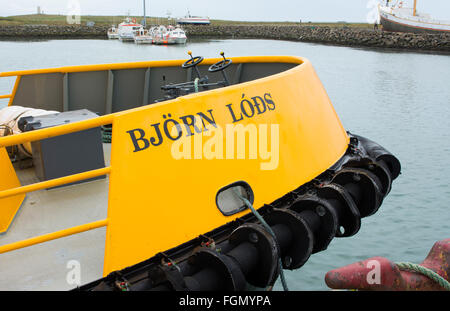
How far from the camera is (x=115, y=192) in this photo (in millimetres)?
2670

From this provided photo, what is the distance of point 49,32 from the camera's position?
226 feet

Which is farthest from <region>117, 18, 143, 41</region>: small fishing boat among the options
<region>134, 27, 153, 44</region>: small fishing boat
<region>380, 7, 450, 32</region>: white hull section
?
<region>380, 7, 450, 32</region>: white hull section

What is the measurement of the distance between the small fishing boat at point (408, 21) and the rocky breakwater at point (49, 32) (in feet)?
154

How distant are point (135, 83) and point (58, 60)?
104 feet

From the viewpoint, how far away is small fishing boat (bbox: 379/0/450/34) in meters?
55.8

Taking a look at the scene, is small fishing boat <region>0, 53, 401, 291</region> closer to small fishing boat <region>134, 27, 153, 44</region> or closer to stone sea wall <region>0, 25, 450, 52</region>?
stone sea wall <region>0, 25, 450, 52</region>

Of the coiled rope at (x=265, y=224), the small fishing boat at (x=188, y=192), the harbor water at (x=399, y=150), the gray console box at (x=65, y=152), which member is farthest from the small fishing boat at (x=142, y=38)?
the coiled rope at (x=265, y=224)

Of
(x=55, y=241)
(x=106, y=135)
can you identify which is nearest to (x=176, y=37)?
(x=106, y=135)

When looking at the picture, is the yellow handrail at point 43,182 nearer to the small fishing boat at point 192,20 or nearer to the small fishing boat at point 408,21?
the small fishing boat at point 408,21

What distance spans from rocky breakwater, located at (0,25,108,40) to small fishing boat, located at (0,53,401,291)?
227 ft

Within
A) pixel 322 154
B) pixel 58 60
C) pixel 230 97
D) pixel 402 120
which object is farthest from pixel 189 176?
pixel 58 60

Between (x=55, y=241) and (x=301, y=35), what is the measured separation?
75.0m

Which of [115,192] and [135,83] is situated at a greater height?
[135,83]
